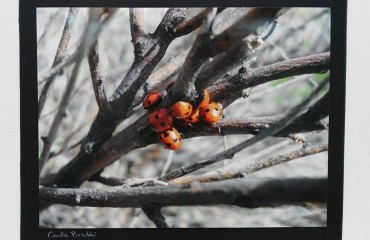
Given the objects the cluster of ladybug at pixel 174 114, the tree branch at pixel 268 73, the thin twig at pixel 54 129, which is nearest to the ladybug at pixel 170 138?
the cluster of ladybug at pixel 174 114

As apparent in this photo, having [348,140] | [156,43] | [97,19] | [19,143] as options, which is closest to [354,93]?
[348,140]

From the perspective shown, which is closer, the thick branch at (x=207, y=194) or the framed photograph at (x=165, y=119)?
the thick branch at (x=207, y=194)

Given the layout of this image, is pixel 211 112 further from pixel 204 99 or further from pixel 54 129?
pixel 54 129

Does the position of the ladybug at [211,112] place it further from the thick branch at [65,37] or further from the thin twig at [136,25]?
the thick branch at [65,37]

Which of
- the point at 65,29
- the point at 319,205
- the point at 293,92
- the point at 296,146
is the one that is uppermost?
the point at 65,29

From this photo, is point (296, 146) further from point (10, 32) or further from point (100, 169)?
point (10, 32)

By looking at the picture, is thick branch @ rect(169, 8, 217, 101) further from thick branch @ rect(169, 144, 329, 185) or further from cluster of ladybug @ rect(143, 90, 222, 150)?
thick branch @ rect(169, 144, 329, 185)
